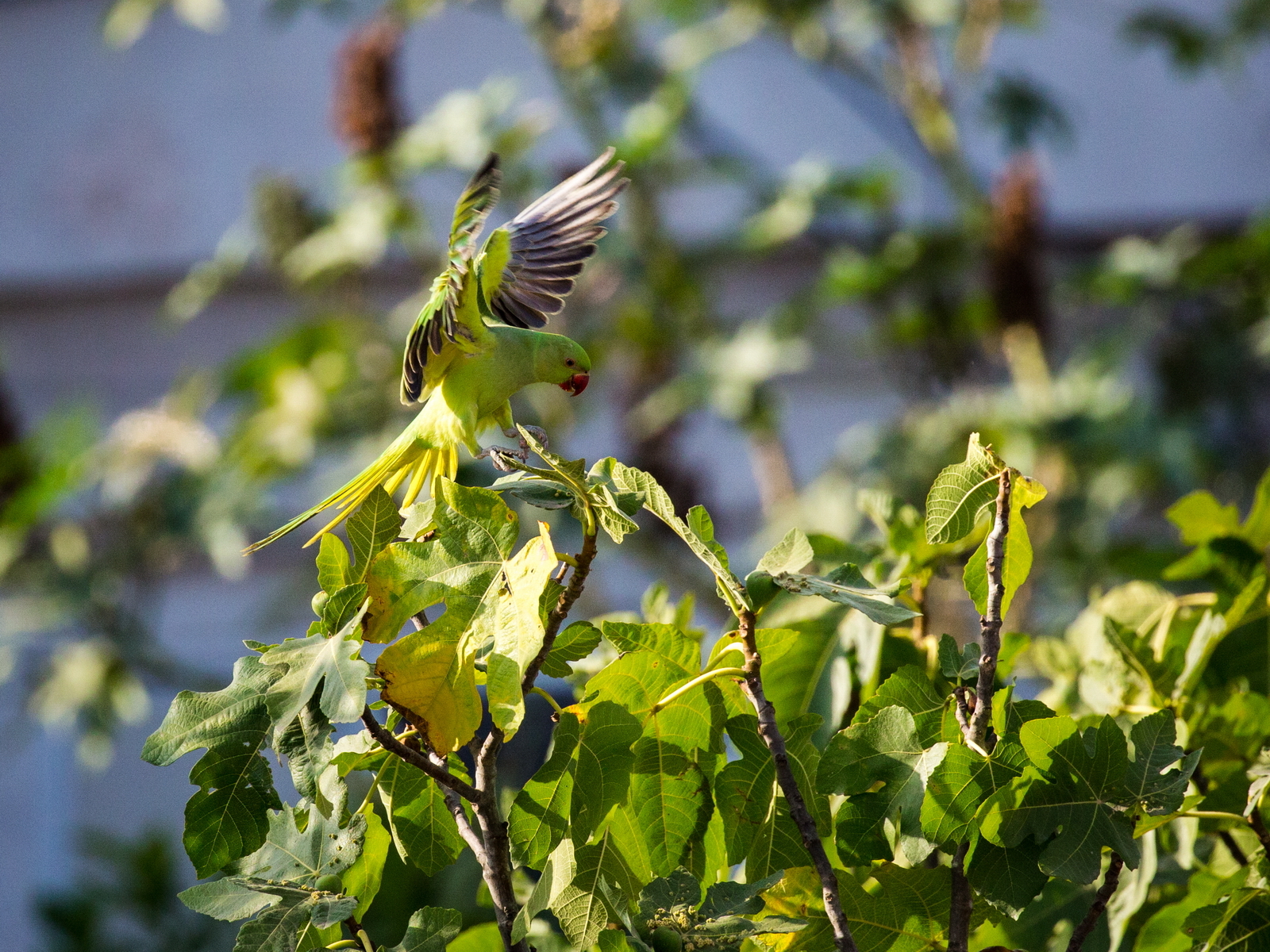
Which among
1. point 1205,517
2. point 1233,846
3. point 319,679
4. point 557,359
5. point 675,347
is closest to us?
point 319,679

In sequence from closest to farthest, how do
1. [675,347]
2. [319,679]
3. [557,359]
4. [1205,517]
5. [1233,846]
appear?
[319,679], [1233,846], [1205,517], [557,359], [675,347]

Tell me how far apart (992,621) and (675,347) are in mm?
1879

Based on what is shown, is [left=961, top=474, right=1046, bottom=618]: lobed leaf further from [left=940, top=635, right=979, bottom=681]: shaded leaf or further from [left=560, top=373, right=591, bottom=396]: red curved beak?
[left=560, top=373, right=591, bottom=396]: red curved beak

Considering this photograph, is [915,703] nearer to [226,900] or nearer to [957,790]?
[957,790]

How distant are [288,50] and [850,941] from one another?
311cm

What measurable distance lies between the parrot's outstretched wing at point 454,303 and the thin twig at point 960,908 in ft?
1.03

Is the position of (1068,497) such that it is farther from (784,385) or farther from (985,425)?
(784,385)

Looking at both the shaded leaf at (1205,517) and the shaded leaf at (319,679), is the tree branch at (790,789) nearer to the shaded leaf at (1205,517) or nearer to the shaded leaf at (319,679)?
the shaded leaf at (319,679)

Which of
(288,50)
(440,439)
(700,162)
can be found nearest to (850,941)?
(440,439)

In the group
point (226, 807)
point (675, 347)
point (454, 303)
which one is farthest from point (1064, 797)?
point (675, 347)

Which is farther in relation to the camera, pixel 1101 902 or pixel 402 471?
pixel 402 471

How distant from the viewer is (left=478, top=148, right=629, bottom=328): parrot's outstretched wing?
67 centimetres

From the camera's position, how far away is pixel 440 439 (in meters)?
0.61

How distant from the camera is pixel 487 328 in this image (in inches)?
24.8
